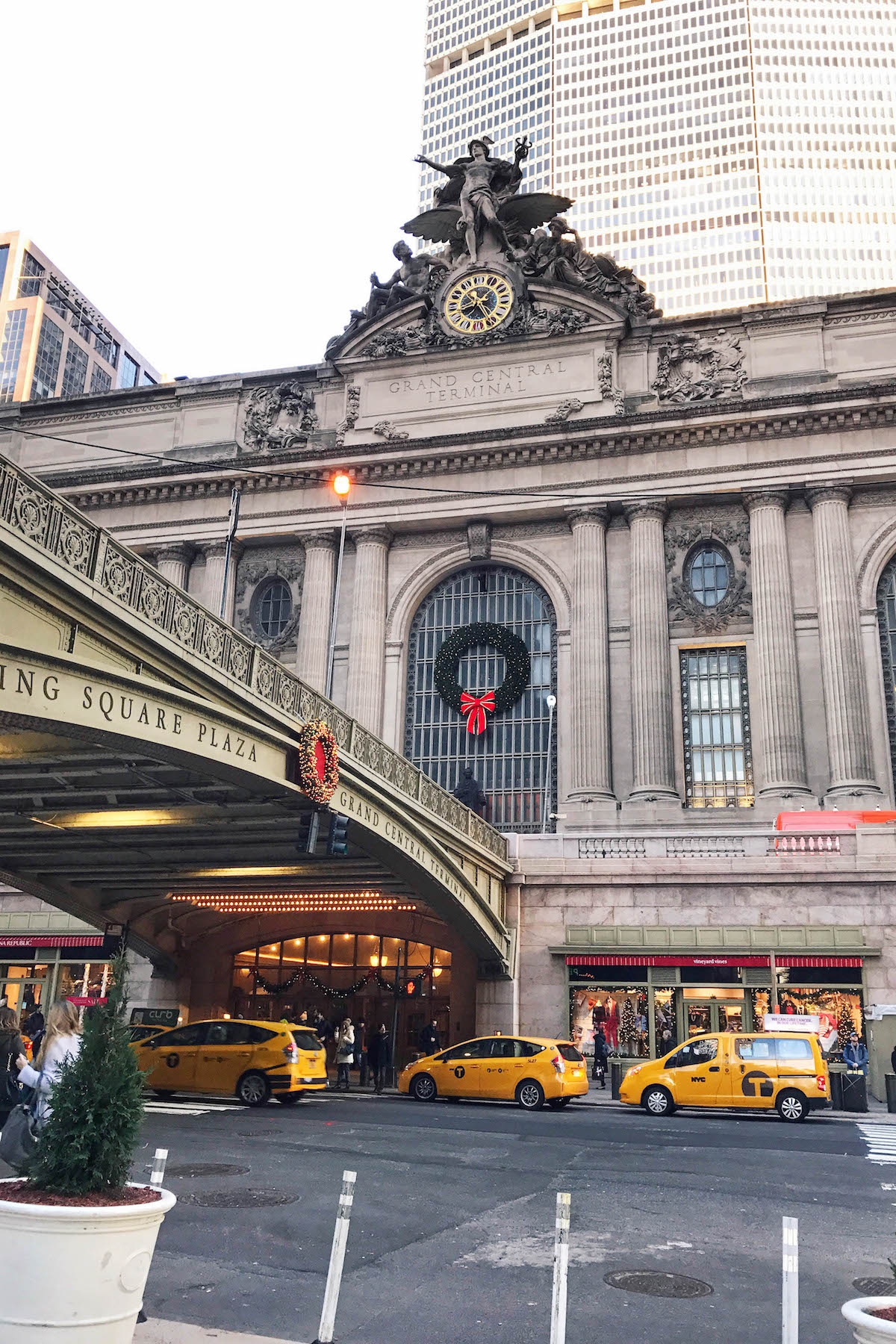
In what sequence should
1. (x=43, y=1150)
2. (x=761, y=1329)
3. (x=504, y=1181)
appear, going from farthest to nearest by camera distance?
(x=504, y=1181), (x=761, y=1329), (x=43, y=1150)

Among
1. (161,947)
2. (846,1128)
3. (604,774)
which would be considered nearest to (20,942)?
(161,947)

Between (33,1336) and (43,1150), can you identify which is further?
(43,1150)

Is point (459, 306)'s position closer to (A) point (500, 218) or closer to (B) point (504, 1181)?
(A) point (500, 218)

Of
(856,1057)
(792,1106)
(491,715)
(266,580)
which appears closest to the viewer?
(792,1106)

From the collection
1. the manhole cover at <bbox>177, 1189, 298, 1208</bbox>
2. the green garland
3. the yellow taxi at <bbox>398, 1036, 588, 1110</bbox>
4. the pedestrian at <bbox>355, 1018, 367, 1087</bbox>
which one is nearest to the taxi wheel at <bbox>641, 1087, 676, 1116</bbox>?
the yellow taxi at <bbox>398, 1036, 588, 1110</bbox>

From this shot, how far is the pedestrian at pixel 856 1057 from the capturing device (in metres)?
27.0

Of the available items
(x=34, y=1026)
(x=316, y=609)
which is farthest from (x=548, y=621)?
(x=34, y=1026)

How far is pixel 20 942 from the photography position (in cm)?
3691

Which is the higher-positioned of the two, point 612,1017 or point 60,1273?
point 612,1017

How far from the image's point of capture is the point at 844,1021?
2866 cm

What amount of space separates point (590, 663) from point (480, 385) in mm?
12378

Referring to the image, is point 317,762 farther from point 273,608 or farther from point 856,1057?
point 273,608

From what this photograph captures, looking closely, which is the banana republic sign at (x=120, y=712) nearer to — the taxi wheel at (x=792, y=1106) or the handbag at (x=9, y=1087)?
the handbag at (x=9, y=1087)

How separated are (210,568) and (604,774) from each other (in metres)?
18.6
